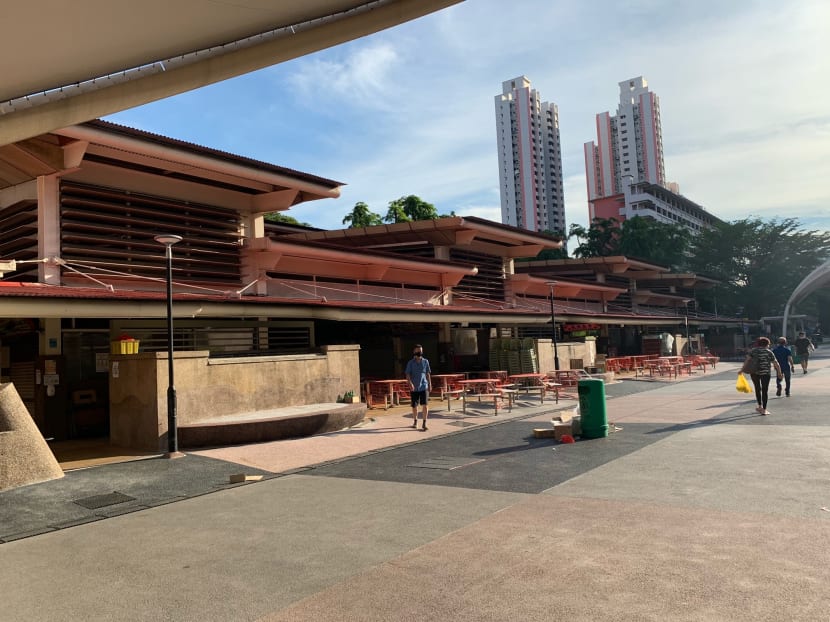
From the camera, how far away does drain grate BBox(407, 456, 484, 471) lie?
10.1 metres

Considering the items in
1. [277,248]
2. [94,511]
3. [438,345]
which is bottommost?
[94,511]

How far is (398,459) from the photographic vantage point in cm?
1115

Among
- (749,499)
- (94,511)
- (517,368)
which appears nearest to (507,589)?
(749,499)

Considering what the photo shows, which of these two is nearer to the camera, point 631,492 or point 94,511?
point 631,492

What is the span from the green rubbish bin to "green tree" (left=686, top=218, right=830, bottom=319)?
66698mm

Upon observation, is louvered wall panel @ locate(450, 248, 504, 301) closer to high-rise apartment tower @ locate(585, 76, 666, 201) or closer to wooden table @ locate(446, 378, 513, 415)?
wooden table @ locate(446, 378, 513, 415)

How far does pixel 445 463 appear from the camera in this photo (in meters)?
10.5

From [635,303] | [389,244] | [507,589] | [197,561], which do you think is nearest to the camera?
[507,589]

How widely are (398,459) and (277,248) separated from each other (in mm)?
10552

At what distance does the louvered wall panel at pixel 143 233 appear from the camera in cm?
1577

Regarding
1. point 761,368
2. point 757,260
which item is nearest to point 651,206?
point 757,260

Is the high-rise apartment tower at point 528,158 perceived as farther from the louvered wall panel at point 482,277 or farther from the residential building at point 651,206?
the louvered wall panel at point 482,277

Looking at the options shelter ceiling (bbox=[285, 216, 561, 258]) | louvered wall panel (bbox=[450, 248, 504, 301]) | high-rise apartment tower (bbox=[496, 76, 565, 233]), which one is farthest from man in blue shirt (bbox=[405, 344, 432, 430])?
high-rise apartment tower (bbox=[496, 76, 565, 233])

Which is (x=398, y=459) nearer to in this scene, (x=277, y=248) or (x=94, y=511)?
(x=94, y=511)
